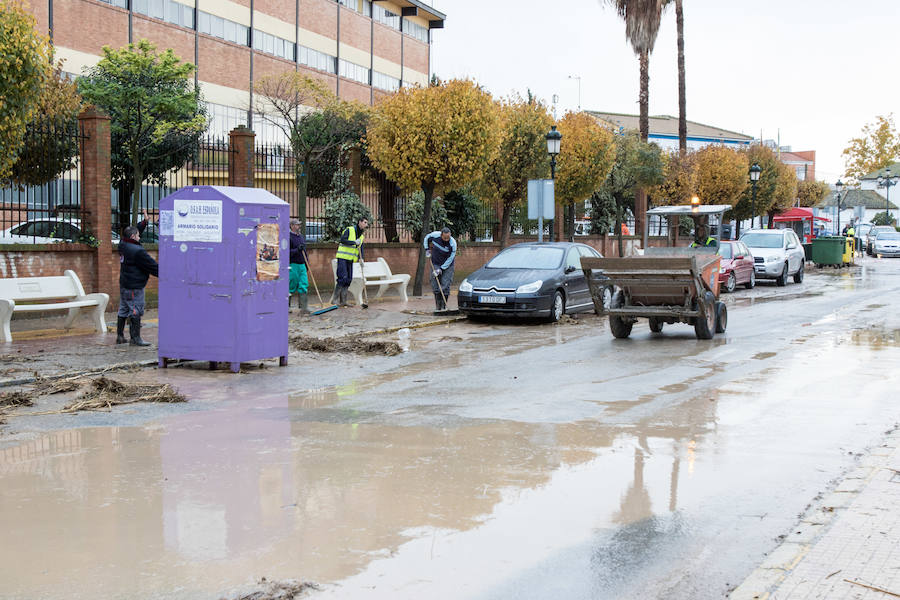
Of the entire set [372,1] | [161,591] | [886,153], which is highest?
[372,1]

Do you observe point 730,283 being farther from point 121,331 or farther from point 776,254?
point 121,331

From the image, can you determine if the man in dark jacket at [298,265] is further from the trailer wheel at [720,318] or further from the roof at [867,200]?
the roof at [867,200]

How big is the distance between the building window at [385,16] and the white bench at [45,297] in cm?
4403

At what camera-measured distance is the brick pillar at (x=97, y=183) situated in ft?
55.7

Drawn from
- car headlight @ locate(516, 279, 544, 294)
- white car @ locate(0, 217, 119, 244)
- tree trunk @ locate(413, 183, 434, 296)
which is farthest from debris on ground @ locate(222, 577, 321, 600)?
tree trunk @ locate(413, 183, 434, 296)

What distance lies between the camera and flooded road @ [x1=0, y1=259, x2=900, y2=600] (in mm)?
4711

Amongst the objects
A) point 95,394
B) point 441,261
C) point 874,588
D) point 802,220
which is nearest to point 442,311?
point 441,261

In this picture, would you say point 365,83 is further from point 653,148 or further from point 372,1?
point 653,148

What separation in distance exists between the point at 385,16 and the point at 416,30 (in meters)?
4.46

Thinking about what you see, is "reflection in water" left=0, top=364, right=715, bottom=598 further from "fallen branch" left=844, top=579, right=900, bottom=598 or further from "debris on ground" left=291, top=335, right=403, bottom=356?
"debris on ground" left=291, top=335, right=403, bottom=356

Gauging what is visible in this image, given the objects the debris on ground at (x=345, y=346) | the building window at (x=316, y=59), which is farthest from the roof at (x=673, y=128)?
the debris on ground at (x=345, y=346)

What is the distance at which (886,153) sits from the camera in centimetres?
8575

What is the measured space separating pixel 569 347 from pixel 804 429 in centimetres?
610

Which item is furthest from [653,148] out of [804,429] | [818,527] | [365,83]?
[818,527]
